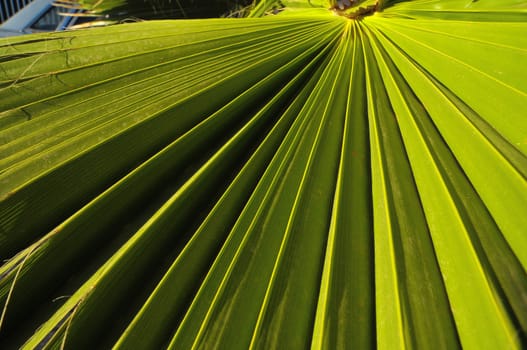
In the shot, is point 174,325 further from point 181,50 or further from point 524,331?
point 181,50

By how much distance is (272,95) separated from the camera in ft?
2.99

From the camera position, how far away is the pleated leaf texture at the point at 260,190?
0.55 metres

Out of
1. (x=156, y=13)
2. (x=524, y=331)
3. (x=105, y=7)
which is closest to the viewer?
(x=524, y=331)

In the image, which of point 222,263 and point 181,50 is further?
point 181,50

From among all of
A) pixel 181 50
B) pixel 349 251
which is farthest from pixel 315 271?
pixel 181 50

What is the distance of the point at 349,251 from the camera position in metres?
0.63

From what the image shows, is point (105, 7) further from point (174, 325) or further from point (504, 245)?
point (504, 245)

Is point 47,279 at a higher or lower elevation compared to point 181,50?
lower

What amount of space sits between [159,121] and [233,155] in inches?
6.6

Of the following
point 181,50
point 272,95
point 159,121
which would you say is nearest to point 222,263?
point 159,121

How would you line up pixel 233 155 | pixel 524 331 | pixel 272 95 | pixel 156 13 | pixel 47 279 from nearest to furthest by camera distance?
pixel 524 331 < pixel 47 279 < pixel 233 155 < pixel 272 95 < pixel 156 13

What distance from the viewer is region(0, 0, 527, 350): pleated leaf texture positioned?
0.55 m

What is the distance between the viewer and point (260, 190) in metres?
0.71

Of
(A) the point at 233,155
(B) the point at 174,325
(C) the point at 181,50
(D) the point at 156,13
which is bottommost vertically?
(B) the point at 174,325
